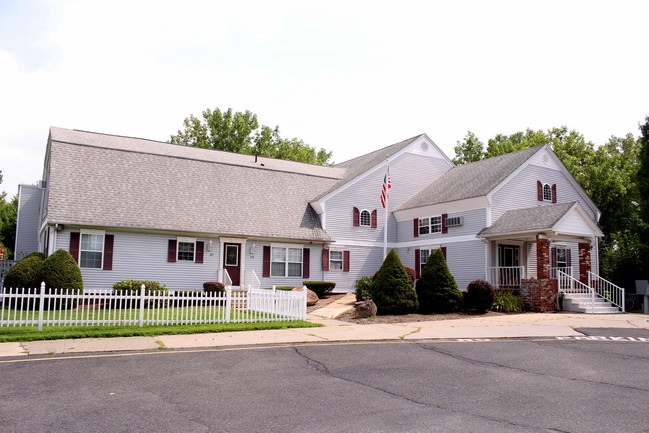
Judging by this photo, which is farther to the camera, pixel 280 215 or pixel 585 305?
pixel 280 215

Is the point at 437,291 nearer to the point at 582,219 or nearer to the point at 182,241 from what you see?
the point at 582,219

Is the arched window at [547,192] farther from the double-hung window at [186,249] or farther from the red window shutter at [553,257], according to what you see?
the double-hung window at [186,249]

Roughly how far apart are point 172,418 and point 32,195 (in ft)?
82.3

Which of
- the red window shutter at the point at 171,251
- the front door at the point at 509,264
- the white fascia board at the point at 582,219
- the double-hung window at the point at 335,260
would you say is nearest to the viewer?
the white fascia board at the point at 582,219

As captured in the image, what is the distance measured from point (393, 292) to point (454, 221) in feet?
29.4

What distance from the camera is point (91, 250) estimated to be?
22.2 meters

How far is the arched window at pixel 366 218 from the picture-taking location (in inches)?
1148

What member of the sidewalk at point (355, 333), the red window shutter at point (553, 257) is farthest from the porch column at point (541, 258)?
the red window shutter at point (553, 257)

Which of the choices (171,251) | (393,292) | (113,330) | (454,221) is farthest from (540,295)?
(113,330)

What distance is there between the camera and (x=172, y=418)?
600cm

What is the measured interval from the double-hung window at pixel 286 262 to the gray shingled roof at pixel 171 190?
0.91 metres

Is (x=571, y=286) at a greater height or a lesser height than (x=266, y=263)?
lesser

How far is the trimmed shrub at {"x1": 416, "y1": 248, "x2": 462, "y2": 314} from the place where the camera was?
1958 centimetres

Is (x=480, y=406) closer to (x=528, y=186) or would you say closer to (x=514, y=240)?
(x=514, y=240)
